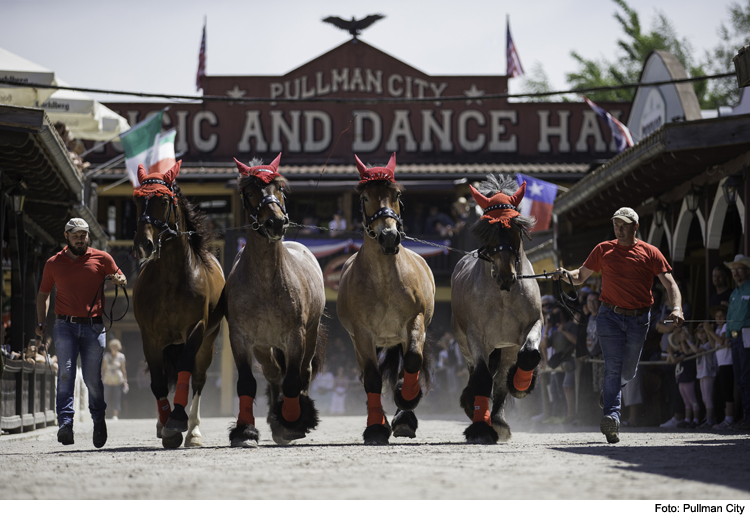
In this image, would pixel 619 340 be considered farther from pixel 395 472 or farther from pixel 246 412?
pixel 395 472

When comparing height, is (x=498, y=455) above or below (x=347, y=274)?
below

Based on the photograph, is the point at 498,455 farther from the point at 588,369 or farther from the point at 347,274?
the point at 588,369

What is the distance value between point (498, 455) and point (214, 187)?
27.4 meters

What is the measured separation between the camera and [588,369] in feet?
52.4

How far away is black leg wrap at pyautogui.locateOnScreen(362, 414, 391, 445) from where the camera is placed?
33.1 ft

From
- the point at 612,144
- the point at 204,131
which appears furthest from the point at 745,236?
the point at 204,131

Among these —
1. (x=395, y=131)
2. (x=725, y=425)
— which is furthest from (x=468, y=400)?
(x=395, y=131)

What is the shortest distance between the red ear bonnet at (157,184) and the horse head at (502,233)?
2931 mm

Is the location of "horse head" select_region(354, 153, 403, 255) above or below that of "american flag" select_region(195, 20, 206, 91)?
below

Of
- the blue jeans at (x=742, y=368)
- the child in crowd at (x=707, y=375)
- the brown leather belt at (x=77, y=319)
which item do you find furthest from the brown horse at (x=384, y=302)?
the child in crowd at (x=707, y=375)

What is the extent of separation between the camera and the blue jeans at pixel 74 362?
10250 mm

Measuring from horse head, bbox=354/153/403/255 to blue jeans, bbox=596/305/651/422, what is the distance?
6.70ft

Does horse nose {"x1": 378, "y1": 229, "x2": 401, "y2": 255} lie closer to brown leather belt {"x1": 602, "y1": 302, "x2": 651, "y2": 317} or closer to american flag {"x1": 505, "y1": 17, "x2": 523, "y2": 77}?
brown leather belt {"x1": 602, "y1": 302, "x2": 651, "y2": 317}

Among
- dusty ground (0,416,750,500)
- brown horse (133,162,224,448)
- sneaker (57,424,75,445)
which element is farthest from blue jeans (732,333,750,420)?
sneaker (57,424,75,445)
